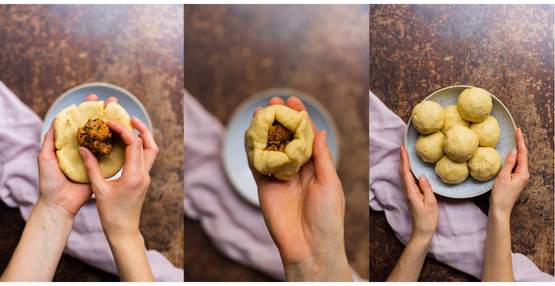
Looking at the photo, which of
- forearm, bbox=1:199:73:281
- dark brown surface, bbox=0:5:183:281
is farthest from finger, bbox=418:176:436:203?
forearm, bbox=1:199:73:281

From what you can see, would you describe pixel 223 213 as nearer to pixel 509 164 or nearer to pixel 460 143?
pixel 460 143

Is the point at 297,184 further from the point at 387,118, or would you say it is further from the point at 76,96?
the point at 76,96

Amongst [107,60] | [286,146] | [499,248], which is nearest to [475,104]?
[499,248]

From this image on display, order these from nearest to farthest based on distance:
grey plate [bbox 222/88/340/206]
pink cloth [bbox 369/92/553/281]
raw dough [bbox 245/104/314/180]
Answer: raw dough [bbox 245/104/314/180] < pink cloth [bbox 369/92/553/281] < grey plate [bbox 222/88/340/206]

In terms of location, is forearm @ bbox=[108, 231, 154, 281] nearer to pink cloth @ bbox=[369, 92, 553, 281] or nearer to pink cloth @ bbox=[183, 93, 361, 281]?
pink cloth @ bbox=[183, 93, 361, 281]

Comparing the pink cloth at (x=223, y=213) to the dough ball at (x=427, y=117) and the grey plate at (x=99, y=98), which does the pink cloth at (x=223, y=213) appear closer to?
the grey plate at (x=99, y=98)

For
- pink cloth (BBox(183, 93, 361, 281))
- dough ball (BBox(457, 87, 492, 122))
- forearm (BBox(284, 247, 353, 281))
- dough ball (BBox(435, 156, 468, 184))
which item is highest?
dough ball (BBox(457, 87, 492, 122))

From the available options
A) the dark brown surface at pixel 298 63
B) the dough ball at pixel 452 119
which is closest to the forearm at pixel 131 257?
the dark brown surface at pixel 298 63
